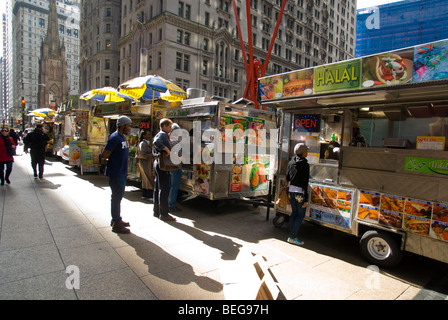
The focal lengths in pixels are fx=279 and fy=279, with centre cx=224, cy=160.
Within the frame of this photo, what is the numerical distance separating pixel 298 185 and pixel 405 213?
1.55 m

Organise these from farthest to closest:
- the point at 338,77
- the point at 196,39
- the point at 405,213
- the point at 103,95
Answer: the point at 196,39 → the point at 103,95 → the point at 338,77 → the point at 405,213

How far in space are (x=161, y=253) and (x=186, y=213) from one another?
242 cm

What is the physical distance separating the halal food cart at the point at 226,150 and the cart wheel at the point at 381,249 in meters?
3.07

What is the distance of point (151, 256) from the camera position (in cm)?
397

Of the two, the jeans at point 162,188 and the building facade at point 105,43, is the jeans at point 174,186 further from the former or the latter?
the building facade at point 105,43

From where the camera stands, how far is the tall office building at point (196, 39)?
3653 cm

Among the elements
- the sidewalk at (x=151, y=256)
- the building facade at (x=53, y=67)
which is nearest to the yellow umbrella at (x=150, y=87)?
the sidewalk at (x=151, y=256)

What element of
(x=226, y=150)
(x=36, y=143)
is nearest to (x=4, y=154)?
(x=36, y=143)

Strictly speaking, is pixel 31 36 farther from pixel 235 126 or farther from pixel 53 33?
pixel 235 126

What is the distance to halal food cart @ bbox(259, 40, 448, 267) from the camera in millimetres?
3564

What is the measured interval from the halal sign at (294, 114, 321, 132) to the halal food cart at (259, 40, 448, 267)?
179 mm

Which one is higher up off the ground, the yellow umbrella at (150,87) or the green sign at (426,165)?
the yellow umbrella at (150,87)
